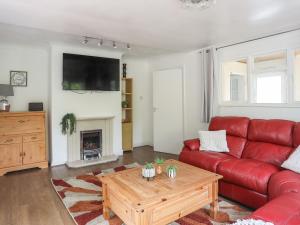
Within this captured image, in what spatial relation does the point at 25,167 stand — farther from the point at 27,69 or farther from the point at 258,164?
the point at 258,164

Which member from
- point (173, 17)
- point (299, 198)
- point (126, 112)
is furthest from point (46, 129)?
point (299, 198)

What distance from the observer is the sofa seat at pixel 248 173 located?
2.22m

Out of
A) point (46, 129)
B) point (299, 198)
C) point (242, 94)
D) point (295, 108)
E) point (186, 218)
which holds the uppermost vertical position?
point (242, 94)

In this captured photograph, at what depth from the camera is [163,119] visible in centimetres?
511

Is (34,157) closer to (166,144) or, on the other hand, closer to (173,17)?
(166,144)

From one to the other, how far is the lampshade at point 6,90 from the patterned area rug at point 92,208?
5.97ft

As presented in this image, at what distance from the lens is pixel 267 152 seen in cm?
279

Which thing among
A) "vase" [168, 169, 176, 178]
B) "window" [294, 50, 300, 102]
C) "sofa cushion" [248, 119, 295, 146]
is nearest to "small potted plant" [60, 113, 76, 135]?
"vase" [168, 169, 176, 178]

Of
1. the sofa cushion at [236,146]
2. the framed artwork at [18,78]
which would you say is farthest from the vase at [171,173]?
the framed artwork at [18,78]

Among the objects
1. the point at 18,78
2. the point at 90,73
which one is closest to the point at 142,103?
the point at 90,73

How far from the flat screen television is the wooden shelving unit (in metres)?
0.65

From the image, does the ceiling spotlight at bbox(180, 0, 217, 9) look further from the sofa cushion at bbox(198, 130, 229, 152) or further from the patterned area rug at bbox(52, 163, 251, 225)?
the patterned area rug at bbox(52, 163, 251, 225)

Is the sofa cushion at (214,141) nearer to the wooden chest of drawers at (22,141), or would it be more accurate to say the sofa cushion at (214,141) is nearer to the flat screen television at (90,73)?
the flat screen television at (90,73)

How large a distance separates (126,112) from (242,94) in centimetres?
278
